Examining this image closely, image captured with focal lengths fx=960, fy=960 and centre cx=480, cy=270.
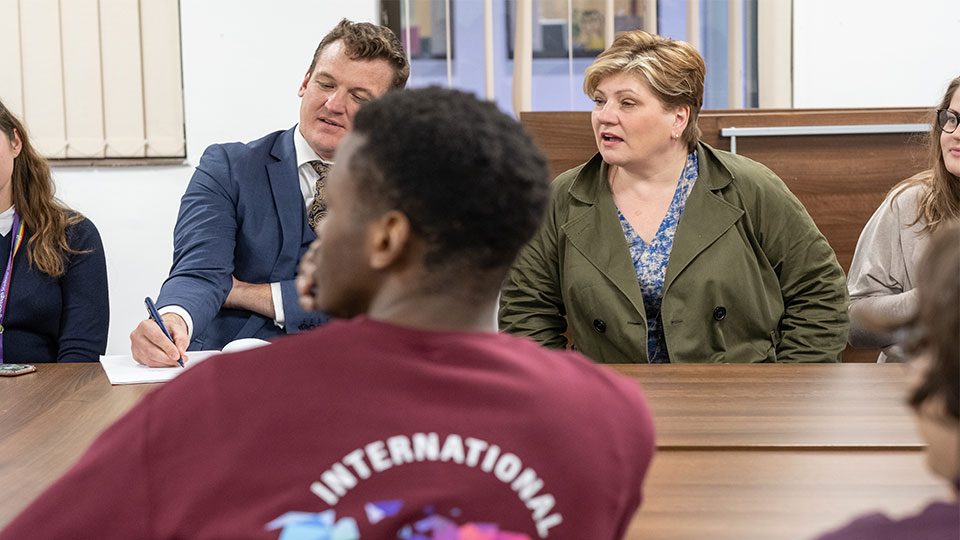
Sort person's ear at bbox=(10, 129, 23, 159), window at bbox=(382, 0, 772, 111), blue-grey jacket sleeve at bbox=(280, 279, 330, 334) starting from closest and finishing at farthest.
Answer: blue-grey jacket sleeve at bbox=(280, 279, 330, 334) < person's ear at bbox=(10, 129, 23, 159) < window at bbox=(382, 0, 772, 111)

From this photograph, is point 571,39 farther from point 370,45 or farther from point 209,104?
point 370,45

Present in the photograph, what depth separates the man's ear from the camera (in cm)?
74

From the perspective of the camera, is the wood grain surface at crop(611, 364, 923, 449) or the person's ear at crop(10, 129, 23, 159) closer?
the wood grain surface at crop(611, 364, 923, 449)

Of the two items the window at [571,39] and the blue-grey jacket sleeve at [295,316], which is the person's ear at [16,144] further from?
the window at [571,39]

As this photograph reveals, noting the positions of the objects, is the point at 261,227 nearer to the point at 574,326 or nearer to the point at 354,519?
the point at 574,326

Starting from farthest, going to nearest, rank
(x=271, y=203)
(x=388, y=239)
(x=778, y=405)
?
(x=271, y=203) < (x=778, y=405) < (x=388, y=239)

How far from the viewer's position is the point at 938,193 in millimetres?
2211

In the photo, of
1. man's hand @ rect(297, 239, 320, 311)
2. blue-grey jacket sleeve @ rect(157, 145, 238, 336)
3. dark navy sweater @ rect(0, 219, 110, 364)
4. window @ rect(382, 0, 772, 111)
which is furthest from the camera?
window @ rect(382, 0, 772, 111)

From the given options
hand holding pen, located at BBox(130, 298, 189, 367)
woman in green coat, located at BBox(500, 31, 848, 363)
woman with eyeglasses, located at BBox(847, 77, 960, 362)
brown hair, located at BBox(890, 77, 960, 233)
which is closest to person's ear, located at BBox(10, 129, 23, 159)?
hand holding pen, located at BBox(130, 298, 189, 367)

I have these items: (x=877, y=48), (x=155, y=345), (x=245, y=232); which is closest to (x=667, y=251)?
(x=245, y=232)

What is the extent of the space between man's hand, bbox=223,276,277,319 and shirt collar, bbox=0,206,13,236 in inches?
22.7

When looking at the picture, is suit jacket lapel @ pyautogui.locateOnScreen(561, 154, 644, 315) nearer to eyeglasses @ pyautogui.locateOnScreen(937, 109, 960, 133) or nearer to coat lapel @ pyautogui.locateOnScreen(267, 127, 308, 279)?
coat lapel @ pyautogui.locateOnScreen(267, 127, 308, 279)

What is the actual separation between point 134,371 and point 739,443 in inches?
41.0

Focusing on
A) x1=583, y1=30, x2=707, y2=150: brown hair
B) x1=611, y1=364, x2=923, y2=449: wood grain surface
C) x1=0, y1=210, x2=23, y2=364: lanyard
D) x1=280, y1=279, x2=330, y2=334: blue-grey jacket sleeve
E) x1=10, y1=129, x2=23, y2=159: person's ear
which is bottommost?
x1=611, y1=364, x2=923, y2=449: wood grain surface
